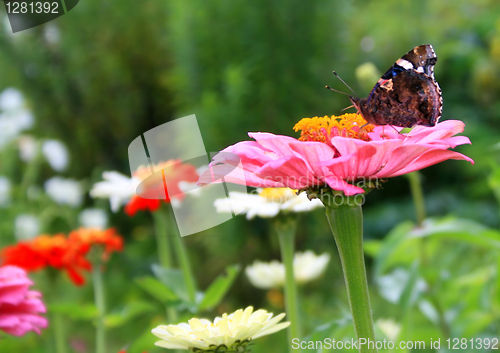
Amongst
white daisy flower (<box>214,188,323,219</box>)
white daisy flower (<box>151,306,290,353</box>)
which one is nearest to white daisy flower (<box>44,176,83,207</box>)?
white daisy flower (<box>214,188,323,219</box>)

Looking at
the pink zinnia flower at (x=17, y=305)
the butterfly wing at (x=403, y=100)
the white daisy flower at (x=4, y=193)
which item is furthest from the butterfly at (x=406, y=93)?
the white daisy flower at (x=4, y=193)

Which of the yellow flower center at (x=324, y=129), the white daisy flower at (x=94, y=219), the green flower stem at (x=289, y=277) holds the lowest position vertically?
the green flower stem at (x=289, y=277)

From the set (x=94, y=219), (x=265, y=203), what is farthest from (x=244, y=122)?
(x=265, y=203)

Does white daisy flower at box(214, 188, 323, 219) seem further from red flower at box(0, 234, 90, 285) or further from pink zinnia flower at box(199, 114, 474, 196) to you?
red flower at box(0, 234, 90, 285)

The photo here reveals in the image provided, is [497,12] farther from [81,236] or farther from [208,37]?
[81,236]

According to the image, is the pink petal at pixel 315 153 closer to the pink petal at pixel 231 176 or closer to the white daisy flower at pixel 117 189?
the pink petal at pixel 231 176

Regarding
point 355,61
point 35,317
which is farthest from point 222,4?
point 35,317

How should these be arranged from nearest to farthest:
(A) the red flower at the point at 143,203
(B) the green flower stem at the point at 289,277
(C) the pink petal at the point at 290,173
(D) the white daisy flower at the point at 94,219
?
(C) the pink petal at the point at 290,173, (B) the green flower stem at the point at 289,277, (A) the red flower at the point at 143,203, (D) the white daisy flower at the point at 94,219
